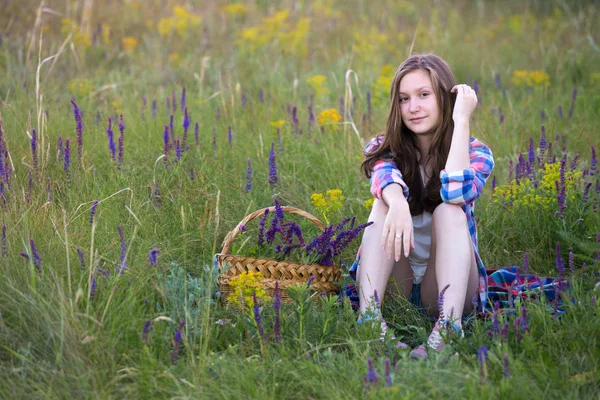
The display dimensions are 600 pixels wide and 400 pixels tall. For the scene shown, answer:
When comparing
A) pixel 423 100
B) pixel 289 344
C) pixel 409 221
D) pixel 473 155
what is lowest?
pixel 289 344

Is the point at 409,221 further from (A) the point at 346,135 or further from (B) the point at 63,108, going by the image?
(B) the point at 63,108

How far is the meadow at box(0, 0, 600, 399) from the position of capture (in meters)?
2.32

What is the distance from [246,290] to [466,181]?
979 mm

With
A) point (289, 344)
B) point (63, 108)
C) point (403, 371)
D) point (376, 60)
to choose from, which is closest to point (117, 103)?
point (63, 108)

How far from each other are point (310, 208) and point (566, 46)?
4393 millimetres

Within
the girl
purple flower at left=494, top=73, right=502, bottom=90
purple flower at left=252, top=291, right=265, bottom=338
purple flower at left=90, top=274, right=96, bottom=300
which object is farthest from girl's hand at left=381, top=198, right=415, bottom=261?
purple flower at left=494, top=73, right=502, bottom=90

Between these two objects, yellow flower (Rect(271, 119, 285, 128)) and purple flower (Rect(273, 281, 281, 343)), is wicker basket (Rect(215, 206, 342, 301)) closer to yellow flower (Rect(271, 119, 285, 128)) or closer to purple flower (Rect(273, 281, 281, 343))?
purple flower (Rect(273, 281, 281, 343))

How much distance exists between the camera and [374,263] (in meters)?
2.88

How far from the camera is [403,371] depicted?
7.48ft

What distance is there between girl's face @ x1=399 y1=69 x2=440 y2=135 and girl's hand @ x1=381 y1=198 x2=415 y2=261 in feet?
1.54

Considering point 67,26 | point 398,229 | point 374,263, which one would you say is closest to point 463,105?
point 398,229

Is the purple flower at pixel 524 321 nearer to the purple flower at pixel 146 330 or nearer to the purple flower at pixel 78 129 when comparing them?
the purple flower at pixel 146 330

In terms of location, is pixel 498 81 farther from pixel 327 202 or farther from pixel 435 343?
pixel 435 343

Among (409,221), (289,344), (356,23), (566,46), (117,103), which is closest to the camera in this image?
(289,344)
